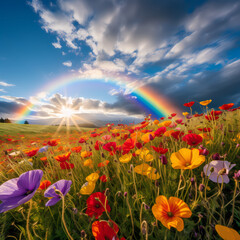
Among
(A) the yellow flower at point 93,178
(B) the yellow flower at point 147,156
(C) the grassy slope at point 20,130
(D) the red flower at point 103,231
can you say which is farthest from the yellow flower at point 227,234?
(C) the grassy slope at point 20,130

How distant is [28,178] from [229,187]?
5.90ft

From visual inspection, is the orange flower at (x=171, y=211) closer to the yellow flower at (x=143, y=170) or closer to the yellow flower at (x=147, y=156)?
the yellow flower at (x=143, y=170)

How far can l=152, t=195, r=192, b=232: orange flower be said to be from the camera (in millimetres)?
664

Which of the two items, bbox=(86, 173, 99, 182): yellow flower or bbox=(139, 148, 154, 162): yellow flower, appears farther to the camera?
bbox=(139, 148, 154, 162): yellow flower

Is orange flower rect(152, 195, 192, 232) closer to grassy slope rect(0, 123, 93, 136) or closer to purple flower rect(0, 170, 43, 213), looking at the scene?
purple flower rect(0, 170, 43, 213)

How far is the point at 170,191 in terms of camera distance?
44.9 inches

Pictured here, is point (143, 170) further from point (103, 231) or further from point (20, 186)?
point (20, 186)

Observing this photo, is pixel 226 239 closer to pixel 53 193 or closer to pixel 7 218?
pixel 53 193

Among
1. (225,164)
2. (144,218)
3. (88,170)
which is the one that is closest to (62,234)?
(144,218)

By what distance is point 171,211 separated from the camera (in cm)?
73

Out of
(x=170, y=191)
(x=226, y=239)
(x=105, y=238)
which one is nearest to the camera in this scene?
(x=226, y=239)

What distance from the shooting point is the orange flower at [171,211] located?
0.66 metres

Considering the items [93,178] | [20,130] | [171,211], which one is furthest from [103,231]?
[20,130]

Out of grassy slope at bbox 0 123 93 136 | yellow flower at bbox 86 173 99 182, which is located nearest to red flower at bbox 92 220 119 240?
yellow flower at bbox 86 173 99 182
